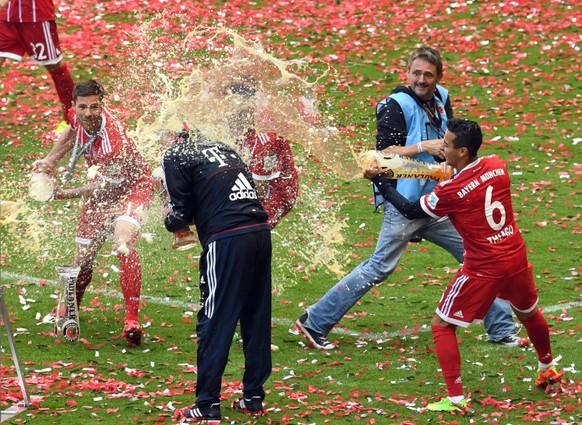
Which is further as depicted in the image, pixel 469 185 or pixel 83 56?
pixel 83 56

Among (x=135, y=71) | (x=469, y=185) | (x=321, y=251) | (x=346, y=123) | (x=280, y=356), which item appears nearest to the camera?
(x=469, y=185)

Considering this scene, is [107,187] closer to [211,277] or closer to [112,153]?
[112,153]

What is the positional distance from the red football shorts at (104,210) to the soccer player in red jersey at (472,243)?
258cm

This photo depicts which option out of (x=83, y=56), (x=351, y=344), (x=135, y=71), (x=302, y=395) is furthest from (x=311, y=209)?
(x=83, y=56)

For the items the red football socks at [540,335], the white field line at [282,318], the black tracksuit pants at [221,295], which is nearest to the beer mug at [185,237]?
the black tracksuit pants at [221,295]

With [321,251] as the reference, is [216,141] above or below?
above

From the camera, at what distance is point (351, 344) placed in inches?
341

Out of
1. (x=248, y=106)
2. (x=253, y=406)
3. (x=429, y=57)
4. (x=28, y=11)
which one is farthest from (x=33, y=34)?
(x=253, y=406)

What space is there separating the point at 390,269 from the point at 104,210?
2307 millimetres

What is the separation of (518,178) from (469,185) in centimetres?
649

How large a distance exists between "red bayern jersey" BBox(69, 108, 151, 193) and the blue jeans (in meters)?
1.79

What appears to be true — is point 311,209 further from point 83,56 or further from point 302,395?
point 83,56

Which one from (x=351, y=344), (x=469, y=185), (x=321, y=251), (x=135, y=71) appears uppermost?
(x=135, y=71)

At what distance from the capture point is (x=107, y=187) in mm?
8711
